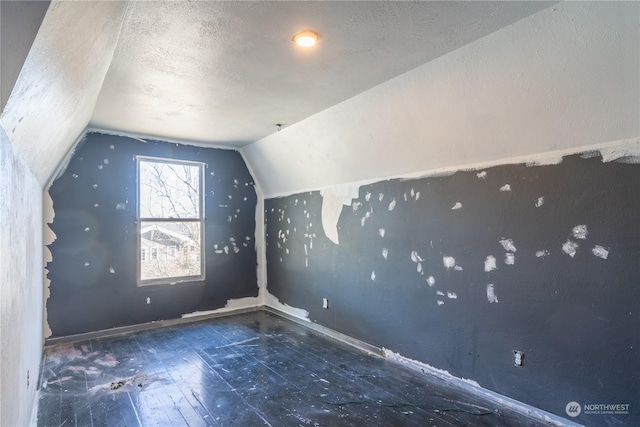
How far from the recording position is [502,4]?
5.88 ft

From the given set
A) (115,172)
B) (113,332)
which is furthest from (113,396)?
(115,172)

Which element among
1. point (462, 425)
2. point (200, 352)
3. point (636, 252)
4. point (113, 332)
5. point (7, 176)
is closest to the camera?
point (7, 176)

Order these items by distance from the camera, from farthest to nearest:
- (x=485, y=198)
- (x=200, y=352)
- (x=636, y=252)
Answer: (x=200, y=352), (x=485, y=198), (x=636, y=252)

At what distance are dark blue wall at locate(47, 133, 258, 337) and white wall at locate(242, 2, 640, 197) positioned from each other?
2.17m

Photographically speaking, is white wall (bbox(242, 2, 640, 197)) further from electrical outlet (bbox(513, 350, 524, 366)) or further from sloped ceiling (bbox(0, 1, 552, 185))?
electrical outlet (bbox(513, 350, 524, 366))

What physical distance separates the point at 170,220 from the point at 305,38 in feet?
11.0

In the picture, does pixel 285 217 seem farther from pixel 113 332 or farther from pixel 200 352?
A: pixel 113 332

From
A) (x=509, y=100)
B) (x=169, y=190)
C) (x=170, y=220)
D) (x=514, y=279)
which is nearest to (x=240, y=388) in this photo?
(x=514, y=279)

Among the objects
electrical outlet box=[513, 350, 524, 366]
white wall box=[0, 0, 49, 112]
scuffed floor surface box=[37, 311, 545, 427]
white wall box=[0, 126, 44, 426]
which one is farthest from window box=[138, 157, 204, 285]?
electrical outlet box=[513, 350, 524, 366]

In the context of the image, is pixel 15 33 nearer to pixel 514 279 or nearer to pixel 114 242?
pixel 514 279

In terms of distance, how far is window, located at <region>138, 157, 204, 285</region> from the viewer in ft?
14.8

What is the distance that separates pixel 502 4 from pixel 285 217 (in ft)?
12.0

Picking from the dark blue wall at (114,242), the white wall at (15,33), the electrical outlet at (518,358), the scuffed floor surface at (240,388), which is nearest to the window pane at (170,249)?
the dark blue wall at (114,242)

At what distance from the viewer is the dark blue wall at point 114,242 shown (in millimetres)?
3971
